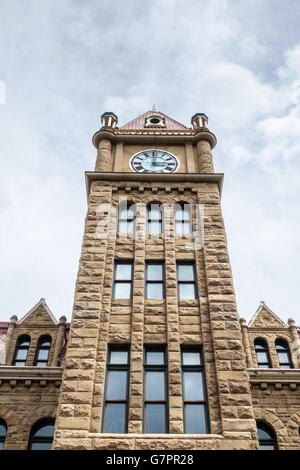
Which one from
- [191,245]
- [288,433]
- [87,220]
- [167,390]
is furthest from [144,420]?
[87,220]

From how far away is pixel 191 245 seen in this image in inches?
719

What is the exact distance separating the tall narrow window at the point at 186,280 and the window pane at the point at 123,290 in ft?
6.05

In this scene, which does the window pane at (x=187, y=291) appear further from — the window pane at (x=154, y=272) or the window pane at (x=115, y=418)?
the window pane at (x=115, y=418)

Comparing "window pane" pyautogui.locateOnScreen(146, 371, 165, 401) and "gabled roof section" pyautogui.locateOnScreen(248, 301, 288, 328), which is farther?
"gabled roof section" pyautogui.locateOnScreen(248, 301, 288, 328)

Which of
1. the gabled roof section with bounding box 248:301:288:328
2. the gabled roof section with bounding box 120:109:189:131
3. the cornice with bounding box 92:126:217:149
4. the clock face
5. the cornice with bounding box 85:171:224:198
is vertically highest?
the gabled roof section with bounding box 120:109:189:131

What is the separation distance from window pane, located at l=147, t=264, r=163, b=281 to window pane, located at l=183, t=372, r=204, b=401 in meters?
4.08

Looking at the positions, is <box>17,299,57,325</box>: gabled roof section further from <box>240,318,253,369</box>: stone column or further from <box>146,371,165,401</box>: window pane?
<box>240,318,253,369</box>: stone column

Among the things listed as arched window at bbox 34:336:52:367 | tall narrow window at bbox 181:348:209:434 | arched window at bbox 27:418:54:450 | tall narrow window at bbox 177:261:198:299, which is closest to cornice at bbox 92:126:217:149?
tall narrow window at bbox 177:261:198:299

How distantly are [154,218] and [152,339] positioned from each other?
6.22 meters

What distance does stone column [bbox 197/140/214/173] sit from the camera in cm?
2200

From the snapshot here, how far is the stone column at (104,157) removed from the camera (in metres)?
22.1

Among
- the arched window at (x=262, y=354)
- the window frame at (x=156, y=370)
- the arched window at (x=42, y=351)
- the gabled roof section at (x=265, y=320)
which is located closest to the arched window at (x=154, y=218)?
the window frame at (x=156, y=370)

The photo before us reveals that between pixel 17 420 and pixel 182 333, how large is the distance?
6.88 meters
